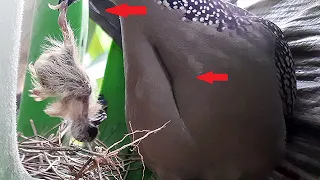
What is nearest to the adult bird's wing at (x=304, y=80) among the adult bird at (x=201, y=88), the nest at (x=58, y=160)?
the adult bird at (x=201, y=88)

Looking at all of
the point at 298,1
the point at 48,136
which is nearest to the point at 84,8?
the point at 48,136

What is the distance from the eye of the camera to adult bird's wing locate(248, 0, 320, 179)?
1.72ft

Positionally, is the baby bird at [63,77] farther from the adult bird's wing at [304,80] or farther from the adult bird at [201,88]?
the adult bird's wing at [304,80]

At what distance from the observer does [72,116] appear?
0.53m

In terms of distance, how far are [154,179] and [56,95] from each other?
17 cm

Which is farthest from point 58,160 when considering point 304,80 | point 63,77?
point 304,80

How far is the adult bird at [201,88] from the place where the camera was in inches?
18.3

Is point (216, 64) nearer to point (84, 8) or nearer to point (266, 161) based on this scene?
point (266, 161)

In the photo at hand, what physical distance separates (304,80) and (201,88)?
0.52ft

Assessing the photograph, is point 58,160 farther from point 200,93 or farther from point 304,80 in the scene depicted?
point 304,80

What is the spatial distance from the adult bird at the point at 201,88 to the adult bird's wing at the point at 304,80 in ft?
0.15

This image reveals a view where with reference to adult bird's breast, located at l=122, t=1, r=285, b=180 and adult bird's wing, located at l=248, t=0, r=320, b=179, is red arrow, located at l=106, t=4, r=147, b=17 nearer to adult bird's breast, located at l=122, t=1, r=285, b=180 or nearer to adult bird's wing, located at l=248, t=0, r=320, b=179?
adult bird's breast, located at l=122, t=1, r=285, b=180

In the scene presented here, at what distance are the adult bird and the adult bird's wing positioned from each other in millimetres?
45

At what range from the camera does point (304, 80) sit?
56 centimetres
